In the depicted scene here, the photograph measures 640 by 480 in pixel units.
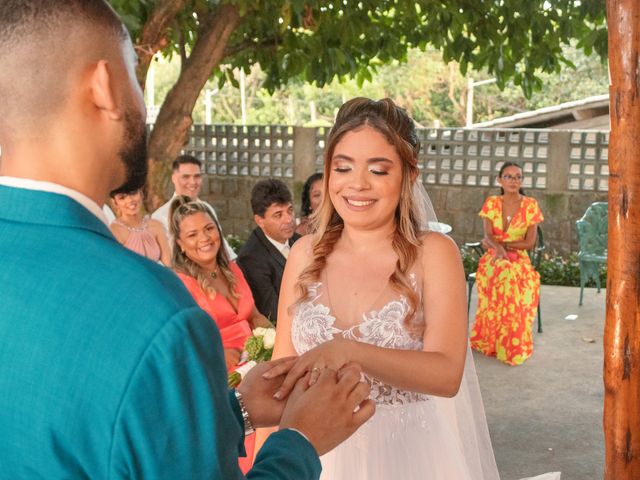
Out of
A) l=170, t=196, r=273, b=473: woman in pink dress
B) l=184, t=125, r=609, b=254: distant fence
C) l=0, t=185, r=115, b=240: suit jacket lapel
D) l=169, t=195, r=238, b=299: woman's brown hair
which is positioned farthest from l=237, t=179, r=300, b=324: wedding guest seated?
l=184, t=125, r=609, b=254: distant fence

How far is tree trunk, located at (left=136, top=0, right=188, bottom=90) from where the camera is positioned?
6145mm

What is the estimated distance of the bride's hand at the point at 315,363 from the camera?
1.76 m

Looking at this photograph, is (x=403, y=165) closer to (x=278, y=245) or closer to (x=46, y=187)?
(x=46, y=187)

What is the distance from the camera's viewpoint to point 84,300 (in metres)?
1.07

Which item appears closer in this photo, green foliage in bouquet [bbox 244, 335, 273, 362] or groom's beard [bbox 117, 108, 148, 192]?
groom's beard [bbox 117, 108, 148, 192]

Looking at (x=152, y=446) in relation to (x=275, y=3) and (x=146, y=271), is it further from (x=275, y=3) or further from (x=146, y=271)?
(x=275, y=3)

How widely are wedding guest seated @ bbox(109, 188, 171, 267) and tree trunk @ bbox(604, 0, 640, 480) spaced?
3428 millimetres

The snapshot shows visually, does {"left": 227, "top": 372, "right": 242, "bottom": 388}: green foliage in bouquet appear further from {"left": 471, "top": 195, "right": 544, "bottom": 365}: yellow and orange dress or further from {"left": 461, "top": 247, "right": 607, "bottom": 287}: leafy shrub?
{"left": 461, "top": 247, "right": 607, "bottom": 287}: leafy shrub

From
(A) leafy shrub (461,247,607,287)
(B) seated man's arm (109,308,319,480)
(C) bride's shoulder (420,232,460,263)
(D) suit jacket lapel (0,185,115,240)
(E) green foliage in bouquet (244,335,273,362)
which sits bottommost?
(A) leafy shrub (461,247,607,287)

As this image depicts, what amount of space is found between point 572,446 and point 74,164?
5.18 meters

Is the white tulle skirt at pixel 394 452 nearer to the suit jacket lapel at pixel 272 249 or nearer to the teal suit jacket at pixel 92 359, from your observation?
the teal suit jacket at pixel 92 359

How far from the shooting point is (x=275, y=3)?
6637mm

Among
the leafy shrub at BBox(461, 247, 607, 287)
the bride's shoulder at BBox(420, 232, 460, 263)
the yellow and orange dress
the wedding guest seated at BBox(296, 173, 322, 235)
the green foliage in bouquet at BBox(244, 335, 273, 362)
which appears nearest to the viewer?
the bride's shoulder at BBox(420, 232, 460, 263)

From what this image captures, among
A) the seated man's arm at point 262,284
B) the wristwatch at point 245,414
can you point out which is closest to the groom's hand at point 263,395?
the wristwatch at point 245,414
